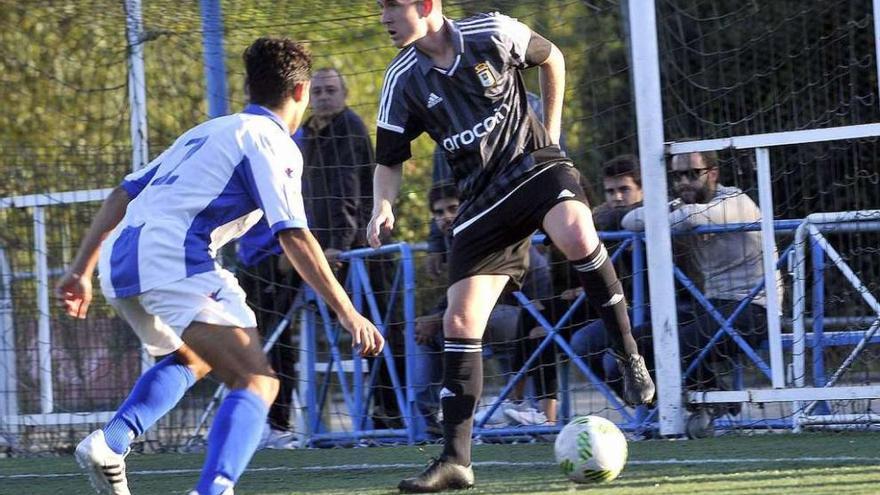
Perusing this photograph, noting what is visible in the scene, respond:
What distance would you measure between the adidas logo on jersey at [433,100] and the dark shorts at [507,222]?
45cm

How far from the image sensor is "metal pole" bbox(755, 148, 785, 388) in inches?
273

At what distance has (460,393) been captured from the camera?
5.30 meters

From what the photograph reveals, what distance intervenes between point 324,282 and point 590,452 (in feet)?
3.80

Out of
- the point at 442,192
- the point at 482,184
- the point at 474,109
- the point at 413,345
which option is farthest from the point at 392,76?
the point at 413,345

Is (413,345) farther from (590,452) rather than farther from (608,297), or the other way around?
(590,452)

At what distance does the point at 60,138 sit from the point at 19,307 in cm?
203

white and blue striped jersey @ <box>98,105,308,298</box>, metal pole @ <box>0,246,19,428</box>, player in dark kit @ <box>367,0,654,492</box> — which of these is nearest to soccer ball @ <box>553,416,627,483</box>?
player in dark kit @ <box>367,0,654,492</box>

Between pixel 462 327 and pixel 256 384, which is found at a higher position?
pixel 462 327

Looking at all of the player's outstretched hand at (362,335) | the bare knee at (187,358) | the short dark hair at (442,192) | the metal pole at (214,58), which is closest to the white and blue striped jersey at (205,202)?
the player's outstretched hand at (362,335)

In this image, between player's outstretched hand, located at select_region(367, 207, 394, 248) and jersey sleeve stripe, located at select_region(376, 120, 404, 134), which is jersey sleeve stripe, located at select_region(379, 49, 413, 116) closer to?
jersey sleeve stripe, located at select_region(376, 120, 404, 134)

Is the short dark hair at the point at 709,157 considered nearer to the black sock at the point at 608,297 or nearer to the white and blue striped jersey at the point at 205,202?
the black sock at the point at 608,297

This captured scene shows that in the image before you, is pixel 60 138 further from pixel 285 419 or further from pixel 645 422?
pixel 645 422

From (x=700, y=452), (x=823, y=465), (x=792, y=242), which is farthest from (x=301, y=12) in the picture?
(x=823, y=465)

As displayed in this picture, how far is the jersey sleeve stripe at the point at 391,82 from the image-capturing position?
5.55 meters
